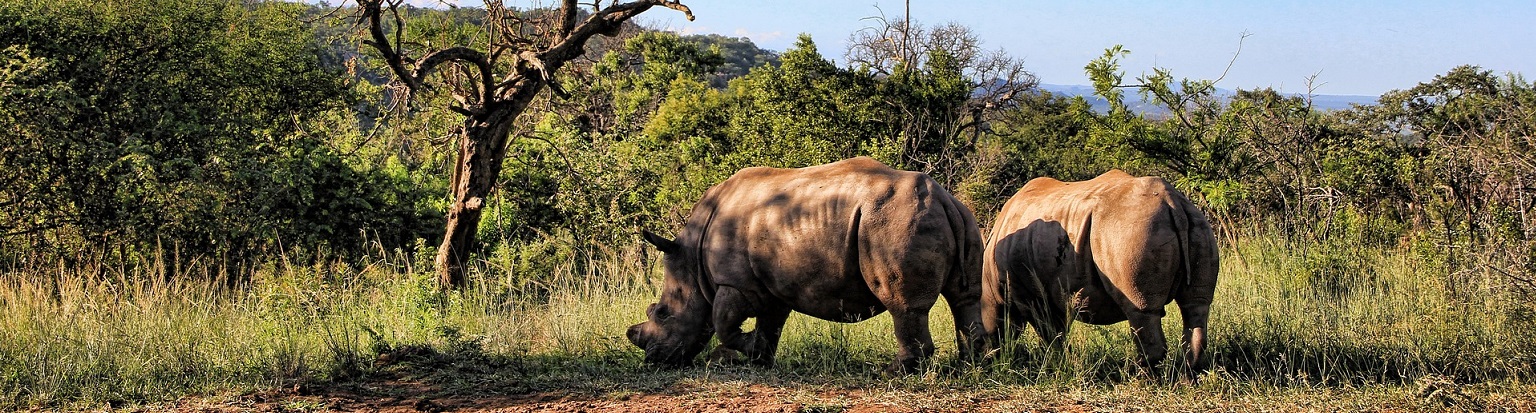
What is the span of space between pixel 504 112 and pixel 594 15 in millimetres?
1044

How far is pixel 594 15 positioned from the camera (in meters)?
9.91

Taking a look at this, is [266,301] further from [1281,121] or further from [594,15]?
[1281,121]

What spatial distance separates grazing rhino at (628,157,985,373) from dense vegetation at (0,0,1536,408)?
0.33 m

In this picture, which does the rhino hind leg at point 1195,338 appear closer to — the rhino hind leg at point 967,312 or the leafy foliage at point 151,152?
the rhino hind leg at point 967,312

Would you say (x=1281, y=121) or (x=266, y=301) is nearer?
(x=266, y=301)

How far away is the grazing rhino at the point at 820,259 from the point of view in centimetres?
595

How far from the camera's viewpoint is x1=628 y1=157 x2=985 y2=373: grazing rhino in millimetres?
5949

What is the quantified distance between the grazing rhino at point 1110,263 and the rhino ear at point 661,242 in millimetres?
1747

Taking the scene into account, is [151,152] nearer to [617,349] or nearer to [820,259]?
[617,349]

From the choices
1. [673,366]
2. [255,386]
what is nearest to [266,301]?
[255,386]

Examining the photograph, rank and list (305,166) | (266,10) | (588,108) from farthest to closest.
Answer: (588,108) < (266,10) < (305,166)

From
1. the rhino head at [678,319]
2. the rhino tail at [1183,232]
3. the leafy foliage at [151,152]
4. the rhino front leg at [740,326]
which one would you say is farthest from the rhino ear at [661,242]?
the leafy foliage at [151,152]

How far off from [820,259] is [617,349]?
194 cm

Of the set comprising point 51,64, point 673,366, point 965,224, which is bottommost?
point 673,366
